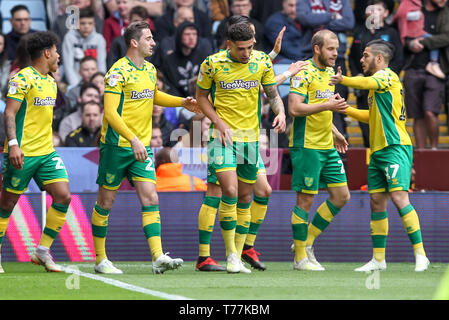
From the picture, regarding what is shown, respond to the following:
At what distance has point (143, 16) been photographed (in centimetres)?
1551

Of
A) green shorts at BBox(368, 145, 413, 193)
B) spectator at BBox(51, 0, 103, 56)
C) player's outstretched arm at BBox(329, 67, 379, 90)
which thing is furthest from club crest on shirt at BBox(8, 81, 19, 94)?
spectator at BBox(51, 0, 103, 56)

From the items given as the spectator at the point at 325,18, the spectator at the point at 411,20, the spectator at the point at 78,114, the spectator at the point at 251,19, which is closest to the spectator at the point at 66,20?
the spectator at the point at 78,114

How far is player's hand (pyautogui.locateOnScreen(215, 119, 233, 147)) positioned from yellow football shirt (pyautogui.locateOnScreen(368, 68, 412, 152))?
5.77ft

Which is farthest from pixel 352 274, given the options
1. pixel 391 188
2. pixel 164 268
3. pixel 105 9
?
pixel 105 9

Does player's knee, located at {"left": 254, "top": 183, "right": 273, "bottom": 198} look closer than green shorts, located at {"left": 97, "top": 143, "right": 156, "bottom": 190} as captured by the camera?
No

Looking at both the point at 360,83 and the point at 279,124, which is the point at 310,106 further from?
the point at 279,124

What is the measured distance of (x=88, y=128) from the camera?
13758mm

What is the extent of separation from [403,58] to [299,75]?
5335 mm

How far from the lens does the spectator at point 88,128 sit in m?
13.7

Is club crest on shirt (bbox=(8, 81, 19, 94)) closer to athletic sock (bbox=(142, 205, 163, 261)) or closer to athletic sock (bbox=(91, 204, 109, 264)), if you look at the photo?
athletic sock (bbox=(91, 204, 109, 264))

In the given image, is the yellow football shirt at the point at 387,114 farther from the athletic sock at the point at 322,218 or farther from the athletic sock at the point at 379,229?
the athletic sock at the point at 322,218

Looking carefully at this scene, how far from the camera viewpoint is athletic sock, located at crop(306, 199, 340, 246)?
35.1 ft

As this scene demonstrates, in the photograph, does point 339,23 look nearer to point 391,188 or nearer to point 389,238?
point 389,238

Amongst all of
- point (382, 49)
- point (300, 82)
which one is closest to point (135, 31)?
point (300, 82)
